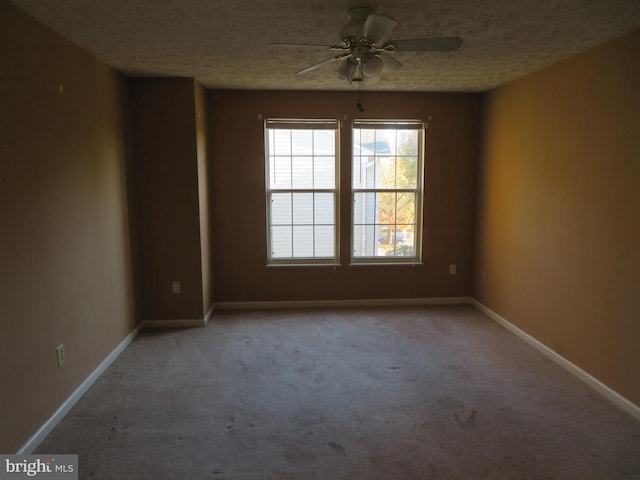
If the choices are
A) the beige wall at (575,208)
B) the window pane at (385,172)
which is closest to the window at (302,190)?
the window pane at (385,172)

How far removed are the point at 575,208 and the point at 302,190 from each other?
101 inches

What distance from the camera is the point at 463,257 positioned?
4.66 m

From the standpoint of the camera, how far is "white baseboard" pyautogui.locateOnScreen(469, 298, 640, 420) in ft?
8.23

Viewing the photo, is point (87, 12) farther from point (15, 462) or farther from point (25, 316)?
point (15, 462)

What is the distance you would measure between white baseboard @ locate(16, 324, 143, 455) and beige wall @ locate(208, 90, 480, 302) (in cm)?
130

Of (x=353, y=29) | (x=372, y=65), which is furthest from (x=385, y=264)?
(x=353, y=29)

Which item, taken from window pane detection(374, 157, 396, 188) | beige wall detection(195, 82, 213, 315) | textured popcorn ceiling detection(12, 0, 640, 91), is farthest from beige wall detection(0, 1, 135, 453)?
window pane detection(374, 157, 396, 188)

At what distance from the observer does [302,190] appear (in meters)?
4.45

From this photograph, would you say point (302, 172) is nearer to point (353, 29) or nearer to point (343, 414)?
point (353, 29)

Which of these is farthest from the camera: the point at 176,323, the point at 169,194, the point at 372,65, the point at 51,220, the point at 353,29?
the point at 176,323

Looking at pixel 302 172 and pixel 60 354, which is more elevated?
pixel 302 172

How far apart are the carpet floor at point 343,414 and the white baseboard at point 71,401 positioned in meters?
0.04

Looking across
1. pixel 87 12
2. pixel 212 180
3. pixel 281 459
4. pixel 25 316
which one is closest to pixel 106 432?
A: pixel 25 316

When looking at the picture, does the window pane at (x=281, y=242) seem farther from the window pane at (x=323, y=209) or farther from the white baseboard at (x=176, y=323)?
the white baseboard at (x=176, y=323)
